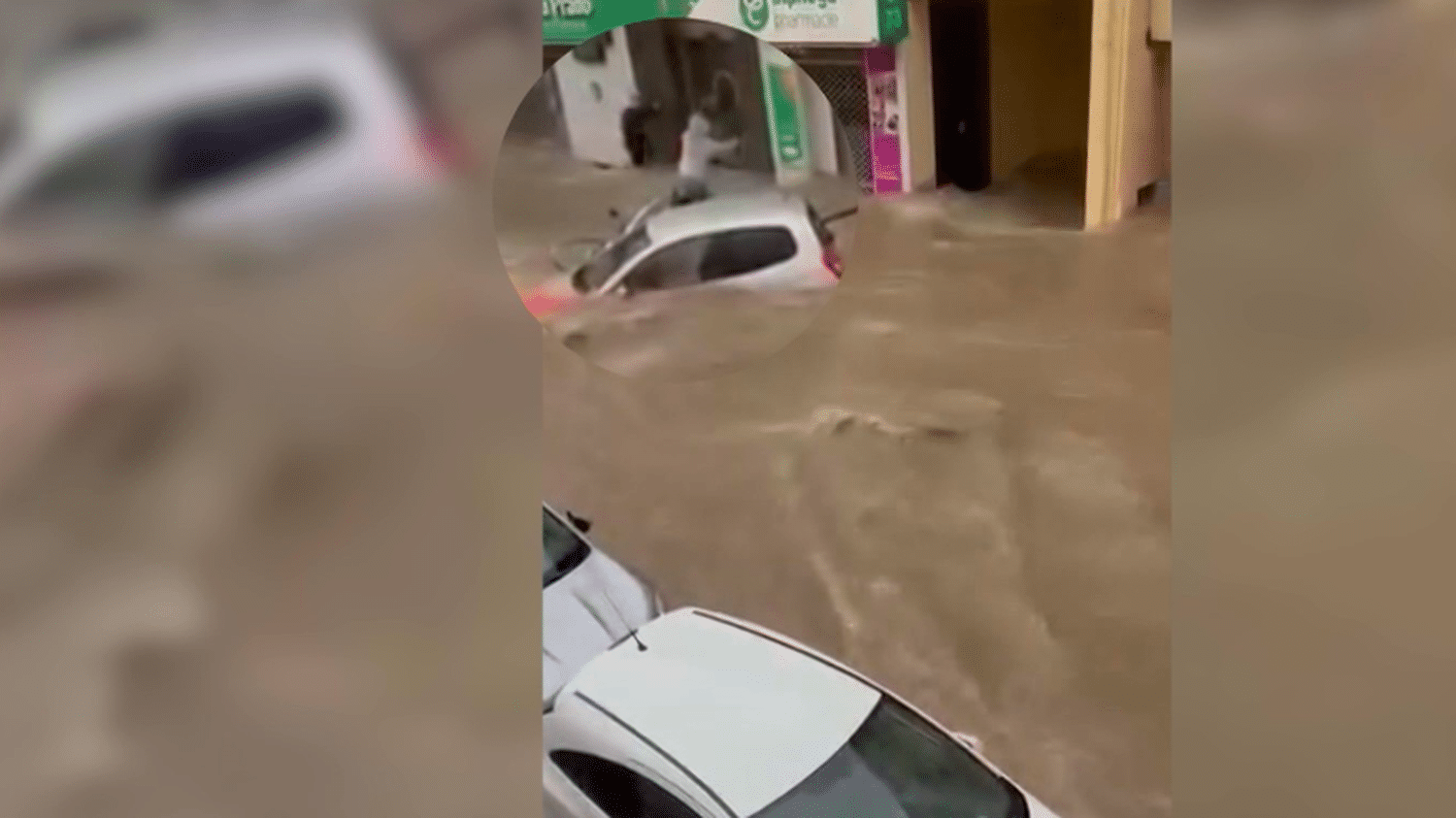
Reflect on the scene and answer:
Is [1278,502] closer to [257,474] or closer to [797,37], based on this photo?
[797,37]

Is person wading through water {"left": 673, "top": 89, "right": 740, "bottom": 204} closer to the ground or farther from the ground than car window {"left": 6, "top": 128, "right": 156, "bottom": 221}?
closer to the ground

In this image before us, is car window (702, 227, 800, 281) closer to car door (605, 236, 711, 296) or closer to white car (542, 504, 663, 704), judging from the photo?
car door (605, 236, 711, 296)

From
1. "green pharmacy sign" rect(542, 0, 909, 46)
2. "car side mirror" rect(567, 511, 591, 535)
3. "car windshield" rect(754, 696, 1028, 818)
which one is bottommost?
"car windshield" rect(754, 696, 1028, 818)

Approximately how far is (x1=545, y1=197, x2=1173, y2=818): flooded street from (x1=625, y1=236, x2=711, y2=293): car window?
0.4 inches

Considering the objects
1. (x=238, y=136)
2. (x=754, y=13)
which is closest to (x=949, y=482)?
(x=754, y=13)

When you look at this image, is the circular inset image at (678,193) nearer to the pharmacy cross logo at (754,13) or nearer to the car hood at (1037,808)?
the pharmacy cross logo at (754,13)

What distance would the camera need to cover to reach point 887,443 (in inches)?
17.2

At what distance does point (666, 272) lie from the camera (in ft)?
1.51

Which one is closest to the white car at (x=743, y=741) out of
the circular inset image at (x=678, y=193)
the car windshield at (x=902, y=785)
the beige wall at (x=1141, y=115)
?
the car windshield at (x=902, y=785)

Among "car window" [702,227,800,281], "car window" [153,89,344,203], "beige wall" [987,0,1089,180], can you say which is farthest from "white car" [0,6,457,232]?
"beige wall" [987,0,1089,180]

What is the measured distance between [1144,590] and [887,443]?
0.10 meters

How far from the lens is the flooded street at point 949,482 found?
0.40 metres

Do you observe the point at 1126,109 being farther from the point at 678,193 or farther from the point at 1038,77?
the point at 678,193

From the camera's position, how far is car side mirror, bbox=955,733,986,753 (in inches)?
15.3
